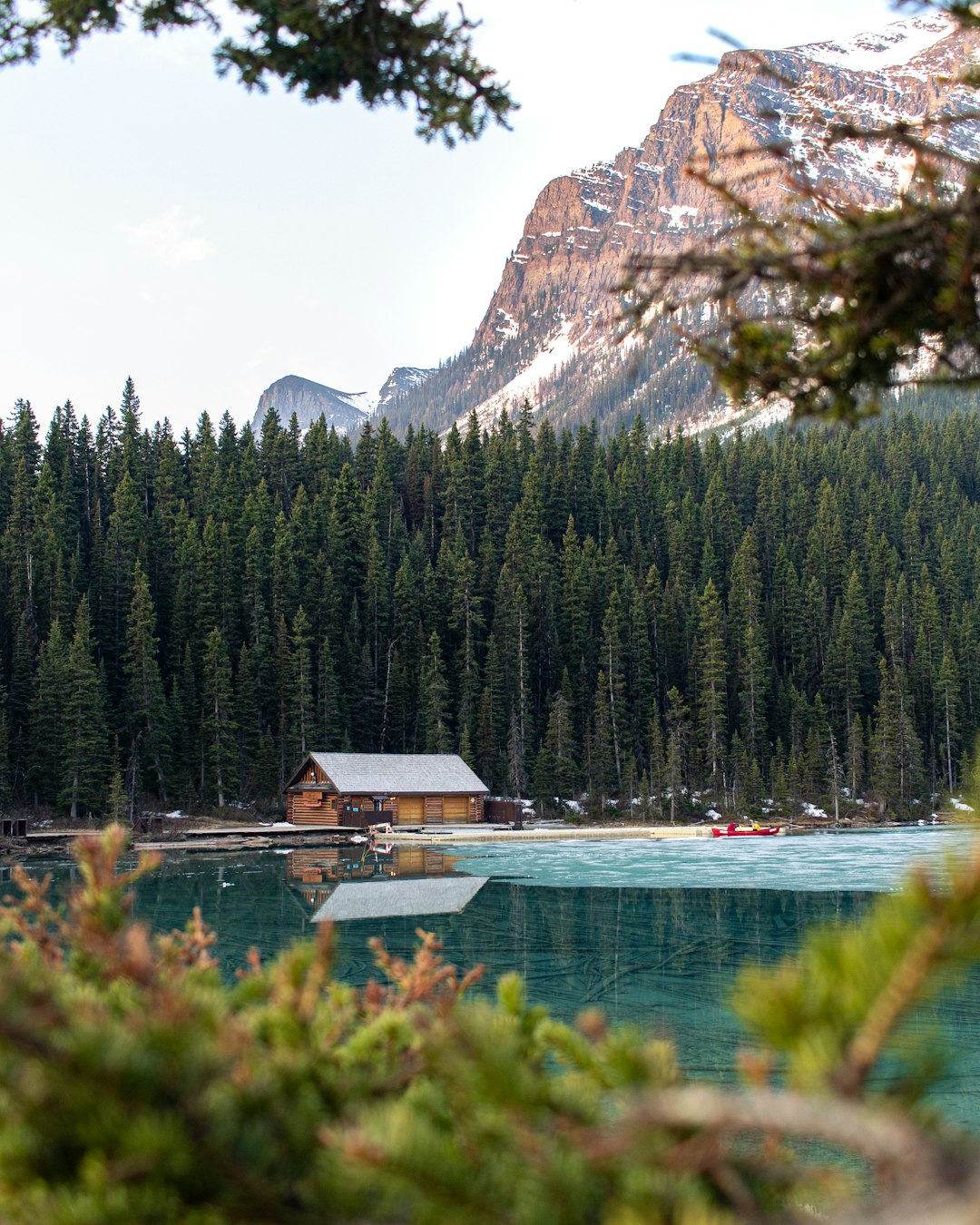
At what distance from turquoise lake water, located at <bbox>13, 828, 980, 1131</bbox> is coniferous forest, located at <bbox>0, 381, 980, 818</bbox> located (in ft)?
77.9

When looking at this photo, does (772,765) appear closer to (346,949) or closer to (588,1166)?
(346,949)

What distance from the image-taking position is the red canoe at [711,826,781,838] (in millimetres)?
57516

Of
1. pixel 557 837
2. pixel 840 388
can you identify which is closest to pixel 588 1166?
pixel 840 388

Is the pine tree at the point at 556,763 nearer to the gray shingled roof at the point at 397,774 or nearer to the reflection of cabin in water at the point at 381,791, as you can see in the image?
the gray shingled roof at the point at 397,774

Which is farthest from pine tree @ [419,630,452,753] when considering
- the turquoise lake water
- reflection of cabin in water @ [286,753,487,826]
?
the turquoise lake water

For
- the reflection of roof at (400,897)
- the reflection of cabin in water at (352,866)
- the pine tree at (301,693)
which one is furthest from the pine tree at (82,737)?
the reflection of roof at (400,897)

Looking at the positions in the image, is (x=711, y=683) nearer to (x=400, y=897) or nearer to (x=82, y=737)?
(x=82, y=737)

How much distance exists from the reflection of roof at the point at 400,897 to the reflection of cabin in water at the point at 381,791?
2471cm

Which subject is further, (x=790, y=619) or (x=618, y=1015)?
(x=790, y=619)

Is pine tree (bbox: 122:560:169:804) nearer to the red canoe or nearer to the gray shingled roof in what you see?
the gray shingled roof

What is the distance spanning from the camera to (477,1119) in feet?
6.15

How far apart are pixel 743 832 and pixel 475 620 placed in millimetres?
30179

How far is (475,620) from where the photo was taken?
82938mm

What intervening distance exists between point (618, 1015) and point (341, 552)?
2862 inches
